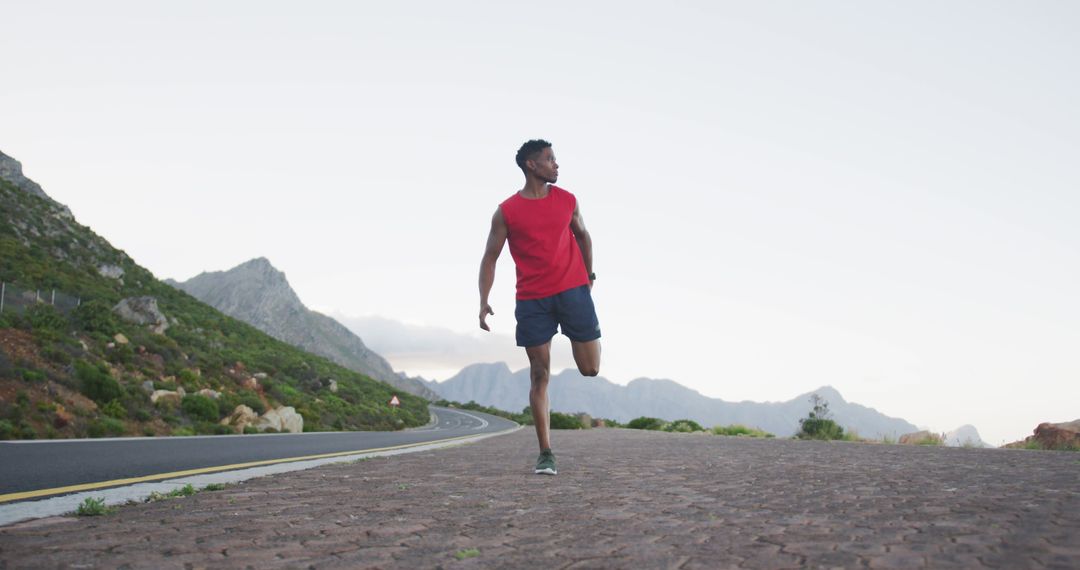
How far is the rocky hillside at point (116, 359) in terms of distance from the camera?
57.4 ft

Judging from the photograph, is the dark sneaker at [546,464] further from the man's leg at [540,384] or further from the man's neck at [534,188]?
the man's neck at [534,188]

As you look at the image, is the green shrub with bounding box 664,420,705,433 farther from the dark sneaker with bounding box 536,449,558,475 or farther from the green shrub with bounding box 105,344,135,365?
the green shrub with bounding box 105,344,135,365

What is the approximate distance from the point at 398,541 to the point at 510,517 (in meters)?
0.66

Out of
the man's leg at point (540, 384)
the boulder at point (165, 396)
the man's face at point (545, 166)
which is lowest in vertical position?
the boulder at point (165, 396)

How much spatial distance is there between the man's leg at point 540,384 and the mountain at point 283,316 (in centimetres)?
15027

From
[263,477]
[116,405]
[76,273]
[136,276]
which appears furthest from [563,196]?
[136,276]

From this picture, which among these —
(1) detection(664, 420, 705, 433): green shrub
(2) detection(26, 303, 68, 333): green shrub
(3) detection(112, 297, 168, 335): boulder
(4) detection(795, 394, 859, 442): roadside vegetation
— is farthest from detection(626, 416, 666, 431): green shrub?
(2) detection(26, 303, 68, 333): green shrub

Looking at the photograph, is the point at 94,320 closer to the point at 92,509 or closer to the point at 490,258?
the point at 490,258

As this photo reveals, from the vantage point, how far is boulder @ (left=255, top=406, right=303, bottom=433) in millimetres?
24281

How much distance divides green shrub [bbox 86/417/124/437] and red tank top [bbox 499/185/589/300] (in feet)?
49.7

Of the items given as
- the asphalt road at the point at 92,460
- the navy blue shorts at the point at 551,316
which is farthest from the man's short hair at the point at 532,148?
the asphalt road at the point at 92,460

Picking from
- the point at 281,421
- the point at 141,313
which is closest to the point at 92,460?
the point at 281,421

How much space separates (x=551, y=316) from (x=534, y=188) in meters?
1.04

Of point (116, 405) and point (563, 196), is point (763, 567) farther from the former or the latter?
point (116, 405)
